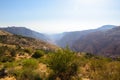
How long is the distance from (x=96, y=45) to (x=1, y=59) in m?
164

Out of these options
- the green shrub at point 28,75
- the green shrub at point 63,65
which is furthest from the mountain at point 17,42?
the green shrub at point 63,65

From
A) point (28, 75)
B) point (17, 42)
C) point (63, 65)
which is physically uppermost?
point (63, 65)

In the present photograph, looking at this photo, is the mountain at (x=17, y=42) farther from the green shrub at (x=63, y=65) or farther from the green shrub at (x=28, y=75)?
the green shrub at (x=63, y=65)

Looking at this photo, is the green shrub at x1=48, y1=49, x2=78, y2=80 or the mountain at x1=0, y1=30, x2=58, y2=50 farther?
the mountain at x1=0, y1=30, x2=58, y2=50

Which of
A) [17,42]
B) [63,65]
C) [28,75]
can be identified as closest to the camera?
[63,65]

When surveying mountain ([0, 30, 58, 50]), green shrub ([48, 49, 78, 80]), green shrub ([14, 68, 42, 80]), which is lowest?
mountain ([0, 30, 58, 50])

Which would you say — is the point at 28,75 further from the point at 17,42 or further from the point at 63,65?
the point at 17,42

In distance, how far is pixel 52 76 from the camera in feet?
54.0

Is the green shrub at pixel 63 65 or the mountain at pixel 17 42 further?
the mountain at pixel 17 42

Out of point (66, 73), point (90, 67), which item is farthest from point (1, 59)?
point (66, 73)

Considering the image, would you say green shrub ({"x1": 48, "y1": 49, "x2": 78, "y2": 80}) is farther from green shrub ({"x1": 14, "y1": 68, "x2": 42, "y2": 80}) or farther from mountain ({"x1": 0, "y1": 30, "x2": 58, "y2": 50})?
mountain ({"x1": 0, "y1": 30, "x2": 58, "y2": 50})

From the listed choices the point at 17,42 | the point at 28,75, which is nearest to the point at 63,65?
the point at 28,75

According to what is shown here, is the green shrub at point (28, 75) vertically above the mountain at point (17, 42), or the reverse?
the green shrub at point (28, 75)

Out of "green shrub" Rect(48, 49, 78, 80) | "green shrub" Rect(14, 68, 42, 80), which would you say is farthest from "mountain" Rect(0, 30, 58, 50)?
"green shrub" Rect(48, 49, 78, 80)
